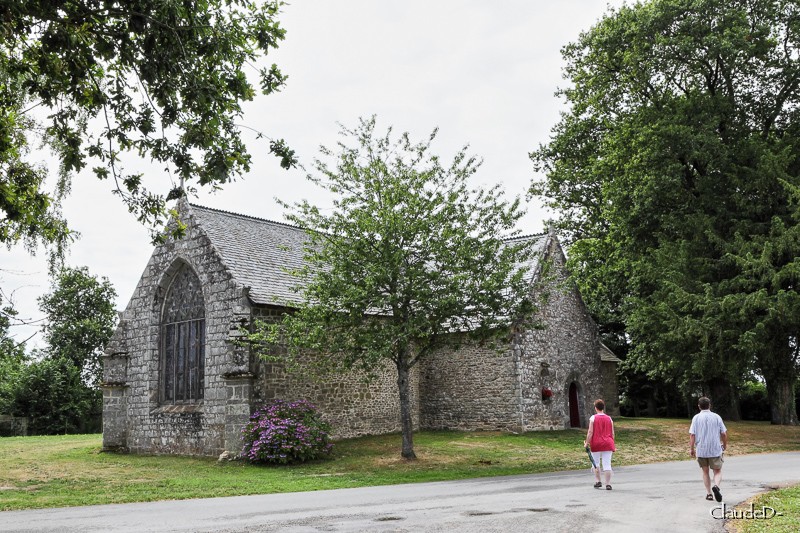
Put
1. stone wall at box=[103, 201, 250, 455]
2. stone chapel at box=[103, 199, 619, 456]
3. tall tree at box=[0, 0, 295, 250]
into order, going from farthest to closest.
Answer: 1. stone chapel at box=[103, 199, 619, 456]
2. stone wall at box=[103, 201, 250, 455]
3. tall tree at box=[0, 0, 295, 250]

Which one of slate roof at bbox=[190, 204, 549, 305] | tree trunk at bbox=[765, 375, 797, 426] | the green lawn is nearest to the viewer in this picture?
the green lawn

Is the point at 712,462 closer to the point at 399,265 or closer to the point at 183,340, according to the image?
the point at 399,265

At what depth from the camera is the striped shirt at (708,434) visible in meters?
10.6

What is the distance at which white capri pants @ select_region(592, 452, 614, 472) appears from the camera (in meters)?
12.5

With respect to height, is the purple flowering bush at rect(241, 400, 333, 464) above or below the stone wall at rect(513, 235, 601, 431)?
below

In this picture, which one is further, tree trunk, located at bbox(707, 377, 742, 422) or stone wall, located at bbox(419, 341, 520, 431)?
tree trunk, located at bbox(707, 377, 742, 422)

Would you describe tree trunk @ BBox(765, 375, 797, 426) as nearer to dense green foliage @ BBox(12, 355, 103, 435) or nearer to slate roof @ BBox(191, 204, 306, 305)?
slate roof @ BBox(191, 204, 306, 305)

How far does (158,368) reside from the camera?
23625 millimetres

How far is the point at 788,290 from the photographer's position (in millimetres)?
24391

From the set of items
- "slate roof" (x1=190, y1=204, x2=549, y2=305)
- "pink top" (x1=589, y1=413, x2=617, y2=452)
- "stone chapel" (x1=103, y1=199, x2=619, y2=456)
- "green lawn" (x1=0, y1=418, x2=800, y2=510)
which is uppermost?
"slate roof" (x1=190, y1=204, x2=549, y2=305)

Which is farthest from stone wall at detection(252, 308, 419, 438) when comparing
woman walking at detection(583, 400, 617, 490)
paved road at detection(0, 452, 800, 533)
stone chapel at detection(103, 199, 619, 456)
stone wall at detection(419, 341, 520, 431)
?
woman walking at detection(583, 400, 617, 490)

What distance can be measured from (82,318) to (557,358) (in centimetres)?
3766

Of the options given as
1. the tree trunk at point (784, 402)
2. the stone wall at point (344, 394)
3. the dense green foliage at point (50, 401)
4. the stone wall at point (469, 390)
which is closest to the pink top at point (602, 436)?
the stone wall at point (344, 394)

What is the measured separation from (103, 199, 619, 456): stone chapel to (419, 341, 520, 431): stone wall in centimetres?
4
